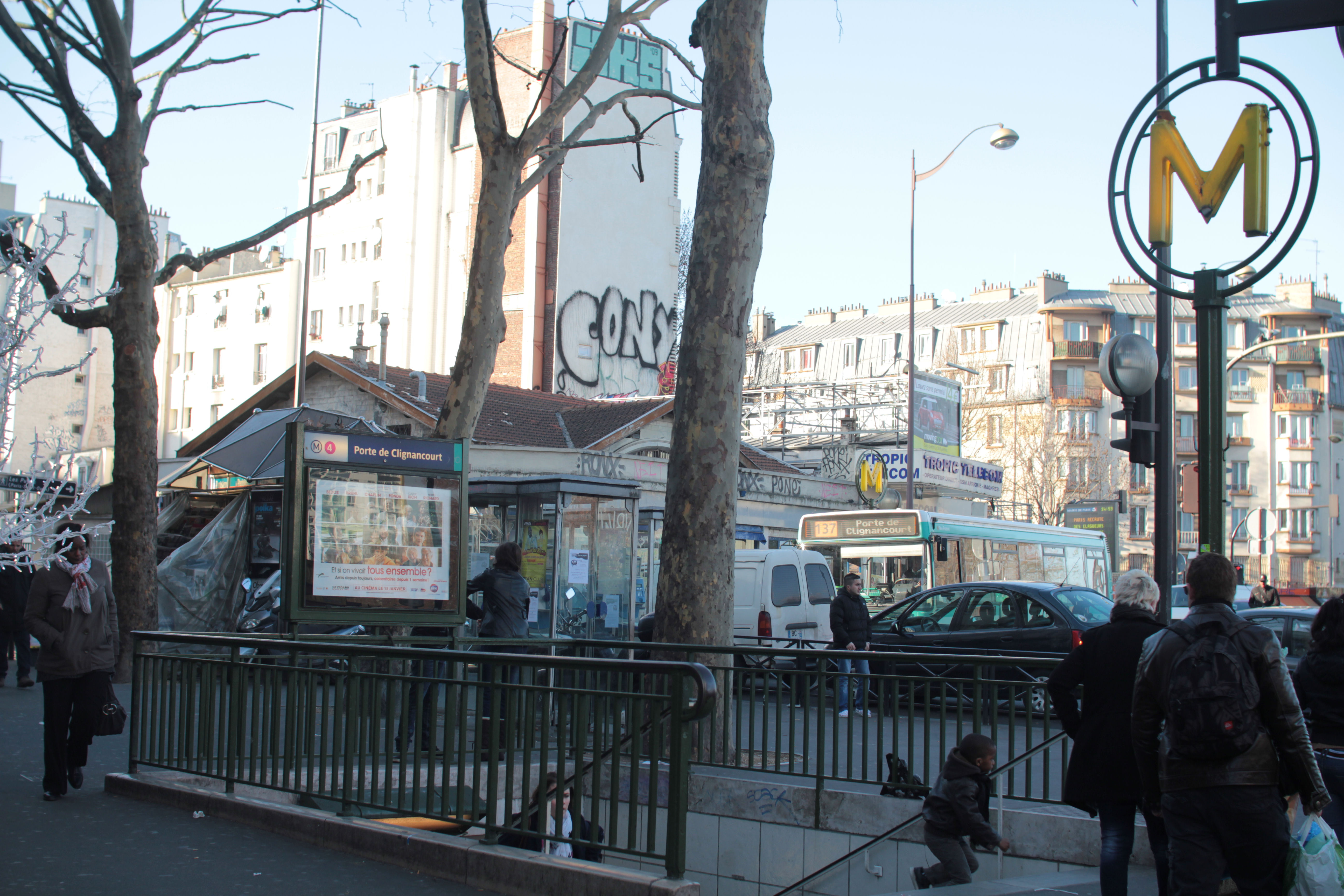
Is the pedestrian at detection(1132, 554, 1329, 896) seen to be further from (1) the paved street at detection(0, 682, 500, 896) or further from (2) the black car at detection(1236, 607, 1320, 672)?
(2) the black car at detection(1236, 607, 1320, 672)

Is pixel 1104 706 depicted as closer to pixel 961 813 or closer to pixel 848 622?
pixel 961 813

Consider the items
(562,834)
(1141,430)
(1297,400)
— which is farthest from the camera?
(1297,400)

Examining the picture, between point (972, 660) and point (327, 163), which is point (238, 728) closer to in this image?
point (972, 660)

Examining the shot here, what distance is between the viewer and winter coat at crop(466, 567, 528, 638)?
11289 millimetres

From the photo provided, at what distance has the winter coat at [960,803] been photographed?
731cm

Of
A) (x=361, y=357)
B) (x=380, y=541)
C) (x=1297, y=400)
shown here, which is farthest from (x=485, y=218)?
(x=1297, y=400)

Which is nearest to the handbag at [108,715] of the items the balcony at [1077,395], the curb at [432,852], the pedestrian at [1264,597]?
the curb at [432,852]

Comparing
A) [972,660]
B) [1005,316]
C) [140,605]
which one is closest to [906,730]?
[972,660]

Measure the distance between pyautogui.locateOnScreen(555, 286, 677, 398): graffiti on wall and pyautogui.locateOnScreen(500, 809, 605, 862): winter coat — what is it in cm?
4443

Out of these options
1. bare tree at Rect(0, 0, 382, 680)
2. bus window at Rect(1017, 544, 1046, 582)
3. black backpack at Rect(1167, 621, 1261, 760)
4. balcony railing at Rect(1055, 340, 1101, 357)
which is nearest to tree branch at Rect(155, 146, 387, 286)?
bare tree at Rect(0, 0, 382, 680)

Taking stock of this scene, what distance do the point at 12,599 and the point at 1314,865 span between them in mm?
14985

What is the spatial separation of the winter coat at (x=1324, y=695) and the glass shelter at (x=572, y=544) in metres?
10.5

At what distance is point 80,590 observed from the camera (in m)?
8.27

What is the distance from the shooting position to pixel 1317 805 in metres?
4.63
